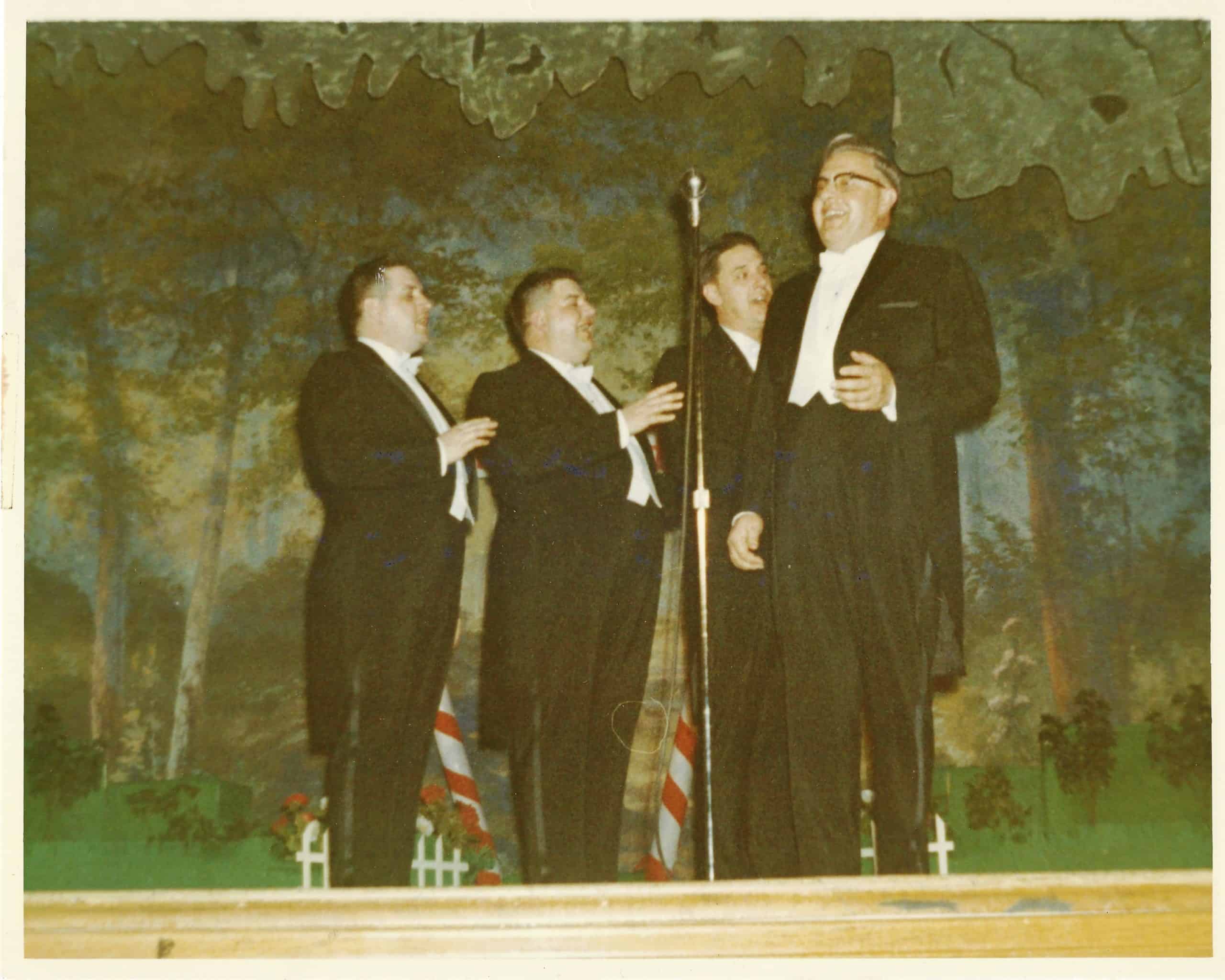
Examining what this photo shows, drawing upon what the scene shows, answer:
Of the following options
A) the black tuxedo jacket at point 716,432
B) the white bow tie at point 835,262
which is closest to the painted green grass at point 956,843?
the black tuxedo jacket at point 716,432

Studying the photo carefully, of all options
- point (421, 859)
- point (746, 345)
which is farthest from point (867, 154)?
point (421, 859)

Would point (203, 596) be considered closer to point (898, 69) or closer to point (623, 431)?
point (623, 431)

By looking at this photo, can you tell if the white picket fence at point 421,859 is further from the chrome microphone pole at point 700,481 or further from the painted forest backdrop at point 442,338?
the chrome microphone pole at point 700,481

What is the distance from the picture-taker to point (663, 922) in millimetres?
5879

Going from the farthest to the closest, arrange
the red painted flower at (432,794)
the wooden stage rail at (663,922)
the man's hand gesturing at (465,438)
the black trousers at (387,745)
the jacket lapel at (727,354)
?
1. the jacket lapel at (727,354)
2. the man's hand gesturing at (465,438)
3. the red painted flower at (432,794)
4. the black trousers at (387,745)
5. the wooden stage rail at (663,922)

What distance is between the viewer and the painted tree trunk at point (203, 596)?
21.0ft

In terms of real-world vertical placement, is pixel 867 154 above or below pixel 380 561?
above

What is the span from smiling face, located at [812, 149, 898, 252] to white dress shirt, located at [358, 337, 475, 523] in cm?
184

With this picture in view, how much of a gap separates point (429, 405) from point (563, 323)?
684 millimetres

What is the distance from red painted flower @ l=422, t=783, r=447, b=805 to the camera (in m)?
6.29

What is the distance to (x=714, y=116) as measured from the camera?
6.87m

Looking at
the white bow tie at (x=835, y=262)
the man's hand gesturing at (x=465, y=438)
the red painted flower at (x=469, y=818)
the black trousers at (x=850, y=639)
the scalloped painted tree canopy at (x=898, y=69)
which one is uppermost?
the scalloped painted tree canopy at (x=898, y=69)

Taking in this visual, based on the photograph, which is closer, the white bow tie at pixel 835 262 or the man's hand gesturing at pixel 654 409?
the man's hand gesturing at pixel 654 409
